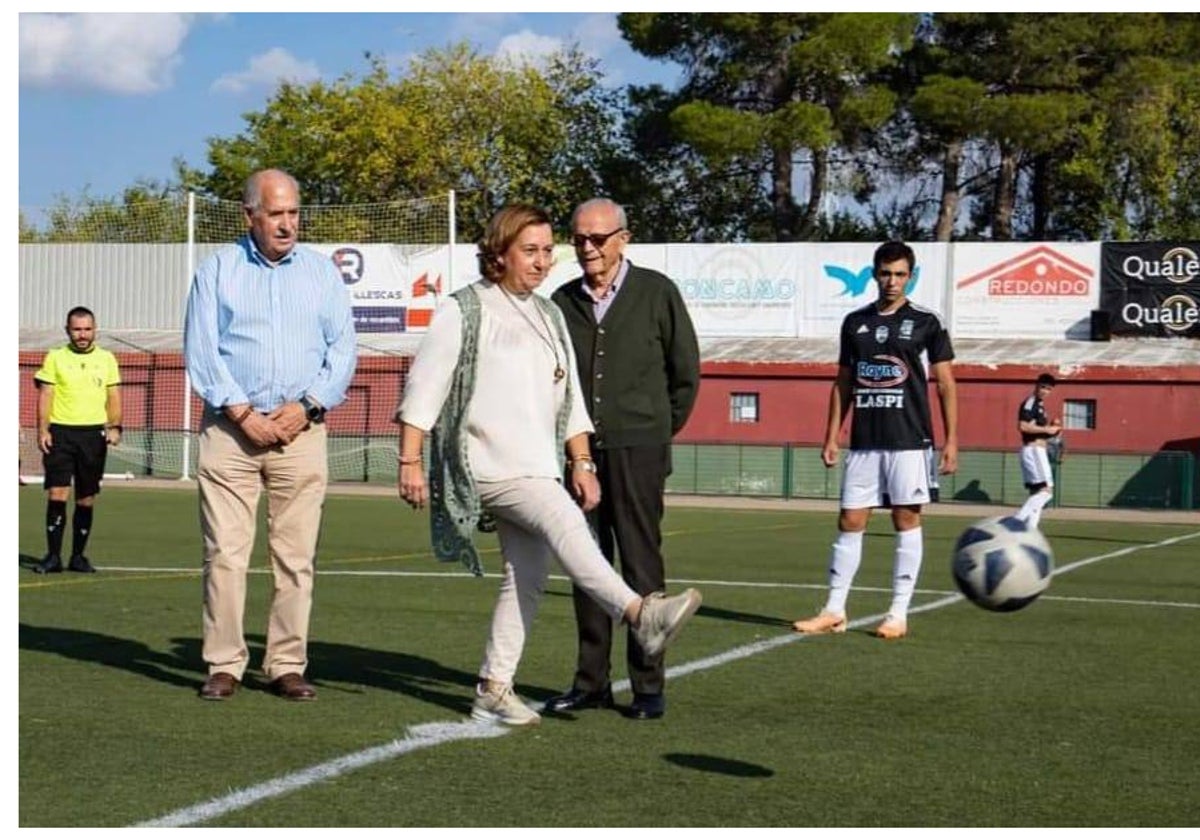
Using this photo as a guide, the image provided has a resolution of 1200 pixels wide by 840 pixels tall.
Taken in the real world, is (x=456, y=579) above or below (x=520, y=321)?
below

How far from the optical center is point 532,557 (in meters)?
8.21

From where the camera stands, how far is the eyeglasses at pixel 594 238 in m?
8.49

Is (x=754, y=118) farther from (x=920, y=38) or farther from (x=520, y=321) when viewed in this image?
(x=520, y=321)

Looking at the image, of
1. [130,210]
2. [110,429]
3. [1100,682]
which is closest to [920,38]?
[130,210]

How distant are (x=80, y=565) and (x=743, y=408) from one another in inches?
1312

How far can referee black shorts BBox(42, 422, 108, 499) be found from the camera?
52.7 feet

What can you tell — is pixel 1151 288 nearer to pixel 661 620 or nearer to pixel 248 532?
pixel 248 532

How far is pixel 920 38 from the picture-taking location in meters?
59.6

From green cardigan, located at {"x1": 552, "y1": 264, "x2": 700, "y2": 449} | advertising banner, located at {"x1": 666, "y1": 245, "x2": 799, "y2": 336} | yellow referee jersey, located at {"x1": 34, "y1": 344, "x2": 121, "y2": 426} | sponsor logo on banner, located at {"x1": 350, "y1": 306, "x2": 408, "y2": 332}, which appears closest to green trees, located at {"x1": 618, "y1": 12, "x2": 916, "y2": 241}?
advertising banner, located at {"x1": 666, "y1": 245, "x2": 799, "y2": 336}

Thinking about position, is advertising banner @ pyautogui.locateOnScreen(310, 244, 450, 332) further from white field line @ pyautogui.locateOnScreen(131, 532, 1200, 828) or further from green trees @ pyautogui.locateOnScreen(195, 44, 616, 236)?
white field line @ pyautogui.locateOnScreen(131, 532, 1200, 828)

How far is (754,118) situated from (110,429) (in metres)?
43.5

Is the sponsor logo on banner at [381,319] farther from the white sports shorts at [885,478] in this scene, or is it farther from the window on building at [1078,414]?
the white sports shorts at [885,478]

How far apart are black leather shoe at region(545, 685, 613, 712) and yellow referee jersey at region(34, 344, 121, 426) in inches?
331

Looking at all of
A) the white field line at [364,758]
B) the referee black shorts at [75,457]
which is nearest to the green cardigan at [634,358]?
the white field line at [364,758]
